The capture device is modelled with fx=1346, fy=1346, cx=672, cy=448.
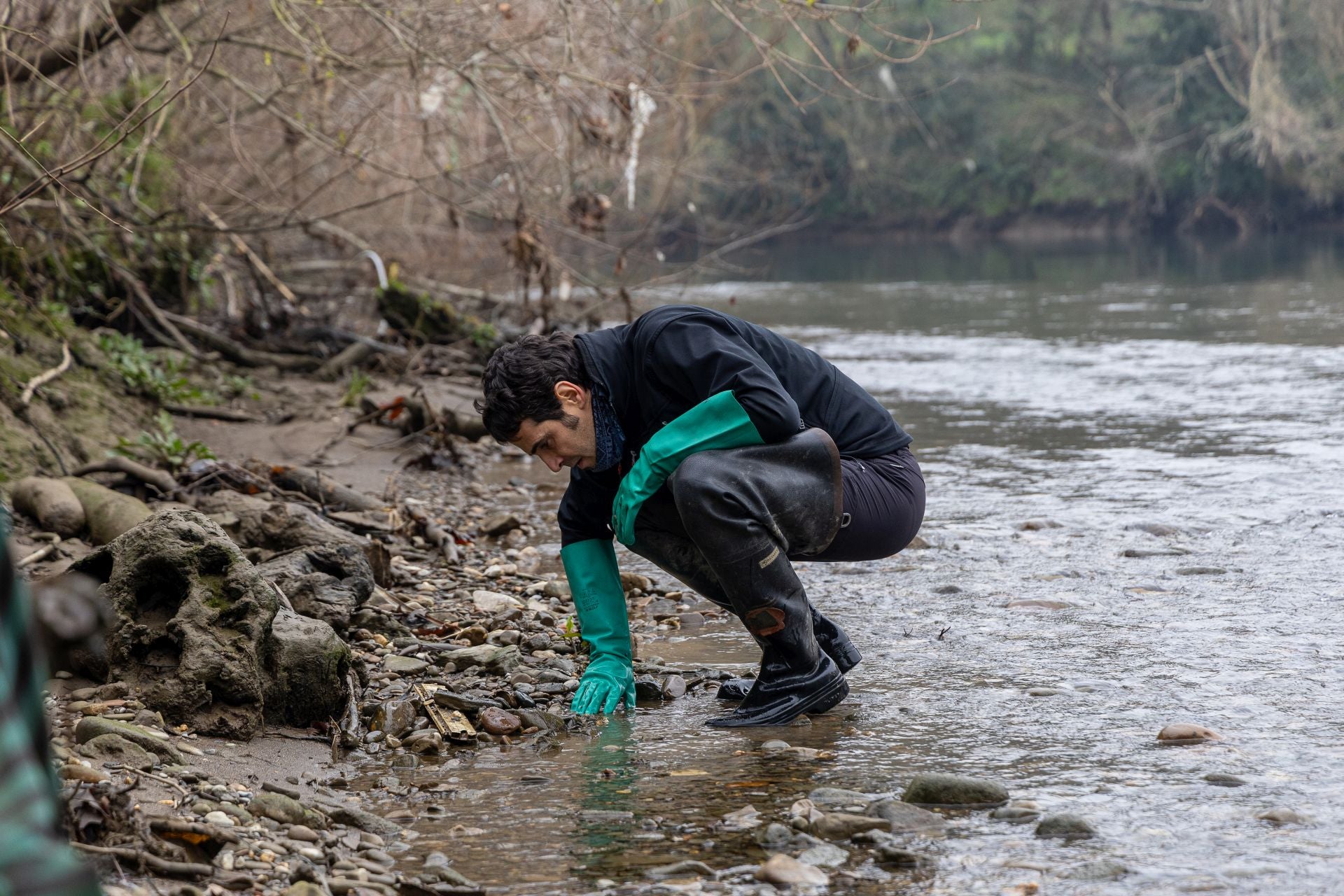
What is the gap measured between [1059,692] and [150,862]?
234 cm

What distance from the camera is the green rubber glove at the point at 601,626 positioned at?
3701 millimetres

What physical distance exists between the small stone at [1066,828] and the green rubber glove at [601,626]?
4.48 ft

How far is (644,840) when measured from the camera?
8.99 ft

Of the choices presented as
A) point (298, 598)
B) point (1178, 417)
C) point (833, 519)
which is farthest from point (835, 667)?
point (1178, 417)

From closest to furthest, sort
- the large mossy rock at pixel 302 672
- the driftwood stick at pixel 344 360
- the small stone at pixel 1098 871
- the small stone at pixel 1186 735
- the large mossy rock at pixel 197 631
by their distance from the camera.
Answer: the small stone at pixel 1098 871 < the small stone at pixel 1186 735 < the large mossy rock at pixel 197 631 < the large mossy rock at pixel 302 672 < the driftwood stick at pixel 344 360

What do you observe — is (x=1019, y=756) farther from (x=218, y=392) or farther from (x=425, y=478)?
(x=218, y=392)

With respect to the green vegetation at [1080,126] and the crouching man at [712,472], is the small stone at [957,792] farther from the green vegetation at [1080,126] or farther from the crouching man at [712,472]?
the green vegetation at [1080,126]

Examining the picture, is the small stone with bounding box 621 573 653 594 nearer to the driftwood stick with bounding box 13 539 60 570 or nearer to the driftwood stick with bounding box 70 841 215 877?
the driftwood stick with bounding box 13 539 60 570

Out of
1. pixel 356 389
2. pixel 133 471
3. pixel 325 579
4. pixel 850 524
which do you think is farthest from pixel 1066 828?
pixel 356 389

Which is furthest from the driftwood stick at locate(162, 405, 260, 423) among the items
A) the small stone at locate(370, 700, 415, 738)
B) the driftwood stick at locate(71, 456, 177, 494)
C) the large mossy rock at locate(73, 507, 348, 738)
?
the small stone at locate(370, 700, 415, 738)

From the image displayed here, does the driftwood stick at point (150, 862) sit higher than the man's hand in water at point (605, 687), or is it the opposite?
the driftwood stick at point (150, 862)

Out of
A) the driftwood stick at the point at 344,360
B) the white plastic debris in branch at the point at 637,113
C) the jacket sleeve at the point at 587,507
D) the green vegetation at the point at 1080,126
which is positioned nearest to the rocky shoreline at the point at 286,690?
the jacket sleeve at the point at 587,507

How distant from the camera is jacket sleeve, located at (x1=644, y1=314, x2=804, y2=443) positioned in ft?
11.2

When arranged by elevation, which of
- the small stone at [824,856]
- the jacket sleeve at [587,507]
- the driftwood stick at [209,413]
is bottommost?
the small stone at [824,856]
